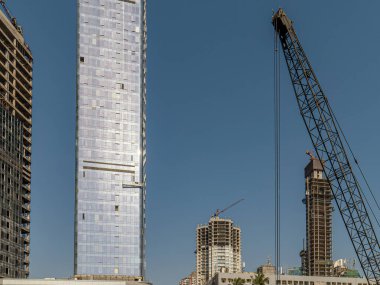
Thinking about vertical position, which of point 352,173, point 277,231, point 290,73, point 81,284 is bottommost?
point 81,284

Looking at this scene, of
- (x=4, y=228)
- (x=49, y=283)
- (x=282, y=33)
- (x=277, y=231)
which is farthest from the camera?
(x=4, y=228)

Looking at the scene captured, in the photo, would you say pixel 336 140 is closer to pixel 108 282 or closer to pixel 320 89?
pixel 320 89

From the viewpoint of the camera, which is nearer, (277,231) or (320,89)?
(277,231)

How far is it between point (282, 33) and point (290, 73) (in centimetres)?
1139

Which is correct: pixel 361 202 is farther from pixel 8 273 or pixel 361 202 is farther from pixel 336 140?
pixel 8 273

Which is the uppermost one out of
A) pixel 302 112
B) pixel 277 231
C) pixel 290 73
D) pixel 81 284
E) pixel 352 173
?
pixel 290 73

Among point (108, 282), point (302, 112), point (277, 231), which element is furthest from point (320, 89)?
point (108, 282)

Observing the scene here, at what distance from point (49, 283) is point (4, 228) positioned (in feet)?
126

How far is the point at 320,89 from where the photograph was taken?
498ft

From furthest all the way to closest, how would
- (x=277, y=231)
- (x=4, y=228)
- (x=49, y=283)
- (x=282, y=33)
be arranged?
1. (x=4, y=228)
2. (x=49, y=283)
3. (x=282, y=33)
4. (x=277, y=231)

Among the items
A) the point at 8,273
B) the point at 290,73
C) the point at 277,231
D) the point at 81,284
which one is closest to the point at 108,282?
the point at 81,284

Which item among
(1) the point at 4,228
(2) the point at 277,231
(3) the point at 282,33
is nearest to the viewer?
(2) the point at 277,231

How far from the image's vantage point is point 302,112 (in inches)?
6063

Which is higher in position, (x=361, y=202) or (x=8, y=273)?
(x=361, y=202)
